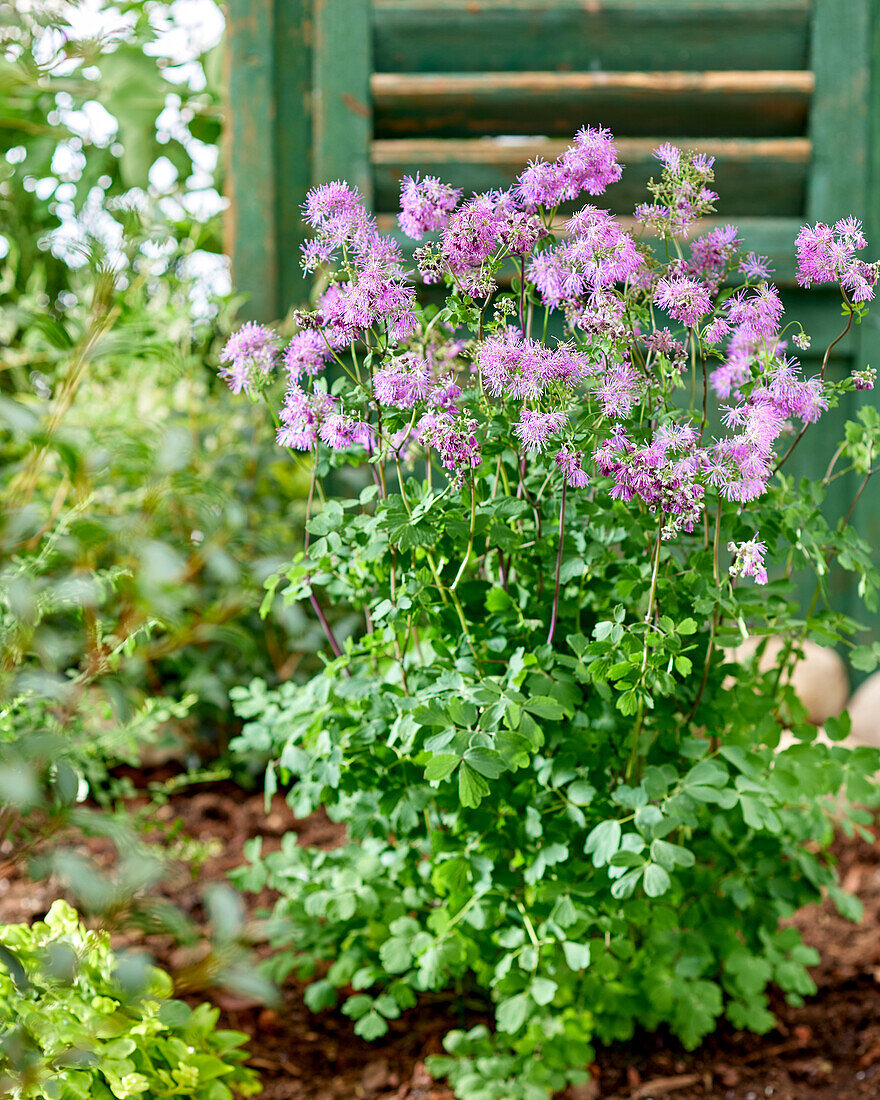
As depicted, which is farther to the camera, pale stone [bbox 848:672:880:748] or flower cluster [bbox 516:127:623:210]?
pale stone [bbox 848:672:880:748]

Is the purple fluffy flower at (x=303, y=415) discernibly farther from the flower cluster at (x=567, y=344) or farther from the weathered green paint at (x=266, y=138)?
the weathered green paint at (x=266, y=138)

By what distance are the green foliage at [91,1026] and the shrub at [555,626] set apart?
0.19 meters

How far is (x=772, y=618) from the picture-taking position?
51.7 inches

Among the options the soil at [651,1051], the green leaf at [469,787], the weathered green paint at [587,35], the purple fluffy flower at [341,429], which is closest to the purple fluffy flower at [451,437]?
the purple fluffy flower at [341,429]

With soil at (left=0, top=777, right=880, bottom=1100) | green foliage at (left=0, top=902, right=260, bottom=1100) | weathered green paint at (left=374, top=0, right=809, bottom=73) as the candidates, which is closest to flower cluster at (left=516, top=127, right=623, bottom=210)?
green foliage at (left=0, top=902, right=260, bottom=1100)

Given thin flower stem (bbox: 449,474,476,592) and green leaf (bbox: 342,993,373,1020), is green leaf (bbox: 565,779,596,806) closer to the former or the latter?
thin flower stem (bbox: 449,474,476,592)

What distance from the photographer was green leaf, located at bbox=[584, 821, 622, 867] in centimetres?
119

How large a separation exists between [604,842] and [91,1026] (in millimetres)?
596

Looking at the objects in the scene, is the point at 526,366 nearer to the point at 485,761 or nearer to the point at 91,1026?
the point at 485,761

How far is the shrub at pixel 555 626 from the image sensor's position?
1098 mm

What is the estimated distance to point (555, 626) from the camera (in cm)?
129

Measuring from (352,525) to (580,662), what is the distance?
0.32m

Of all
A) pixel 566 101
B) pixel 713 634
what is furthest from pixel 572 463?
pixel 566 101

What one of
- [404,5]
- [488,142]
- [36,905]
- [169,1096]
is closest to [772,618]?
[169,1096]
